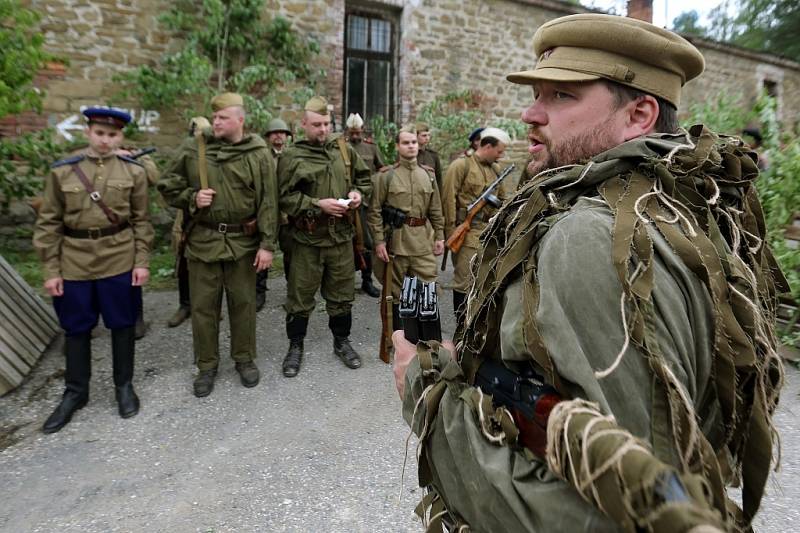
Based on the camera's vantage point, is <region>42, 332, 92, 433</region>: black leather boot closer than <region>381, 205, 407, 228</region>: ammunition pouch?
Yes

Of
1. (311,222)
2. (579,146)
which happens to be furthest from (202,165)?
(579,146)

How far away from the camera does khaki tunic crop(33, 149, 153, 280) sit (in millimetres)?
3436

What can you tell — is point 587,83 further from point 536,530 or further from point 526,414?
point 536,530

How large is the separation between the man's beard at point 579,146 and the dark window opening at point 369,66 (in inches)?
325

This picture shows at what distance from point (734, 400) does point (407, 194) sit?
4.16m

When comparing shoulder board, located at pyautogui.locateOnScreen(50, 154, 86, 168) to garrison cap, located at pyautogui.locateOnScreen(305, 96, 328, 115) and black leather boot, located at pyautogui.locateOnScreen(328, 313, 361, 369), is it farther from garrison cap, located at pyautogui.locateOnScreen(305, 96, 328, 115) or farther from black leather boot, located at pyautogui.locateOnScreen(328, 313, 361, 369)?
black leather boot, located at pyautogui.locateOnScreen(328, 313, 361, 369)

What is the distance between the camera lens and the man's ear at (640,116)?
117 centimetres

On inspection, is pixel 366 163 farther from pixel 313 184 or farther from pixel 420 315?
pixel 420 315

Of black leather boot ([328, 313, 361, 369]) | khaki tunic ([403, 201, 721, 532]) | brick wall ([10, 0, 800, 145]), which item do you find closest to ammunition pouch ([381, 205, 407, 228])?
black leather boot ([328, 313, 361, 369])

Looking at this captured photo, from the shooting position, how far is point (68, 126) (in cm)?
712

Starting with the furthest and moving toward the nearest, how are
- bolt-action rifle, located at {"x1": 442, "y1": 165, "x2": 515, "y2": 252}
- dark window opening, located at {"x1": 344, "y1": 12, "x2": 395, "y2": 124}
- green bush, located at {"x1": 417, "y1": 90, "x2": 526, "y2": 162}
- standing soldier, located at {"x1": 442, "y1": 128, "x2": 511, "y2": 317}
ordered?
1. green bush, located at {"x1": 417, "y1": 90, "x2": 526, "y2": 162}
2. dark window opening, located at {"x1": 344, "y1": 12, "x2": 395, "y2": 124}
3. standing soldier, located at {"x1": 442, "y1": 128, "x2": 511, "y2": 317}
4. bolt-action rifle, located at {"x1": 442, "y1": 165, "x2": 515, "y2": 252}

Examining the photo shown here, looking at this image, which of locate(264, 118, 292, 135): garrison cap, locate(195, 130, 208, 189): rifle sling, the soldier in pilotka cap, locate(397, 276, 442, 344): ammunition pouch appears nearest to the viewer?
the soldier in pilotka cap

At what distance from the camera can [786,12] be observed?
16.4 m

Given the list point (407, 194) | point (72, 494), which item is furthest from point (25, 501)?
point (407, 194)
